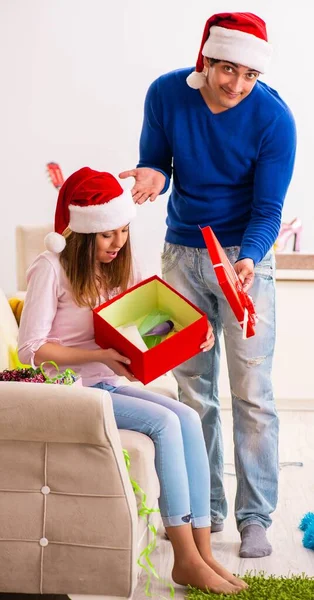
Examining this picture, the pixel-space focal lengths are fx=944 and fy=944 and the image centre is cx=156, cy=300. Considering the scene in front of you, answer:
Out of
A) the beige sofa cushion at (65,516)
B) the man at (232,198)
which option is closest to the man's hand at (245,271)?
the man at (232,198)

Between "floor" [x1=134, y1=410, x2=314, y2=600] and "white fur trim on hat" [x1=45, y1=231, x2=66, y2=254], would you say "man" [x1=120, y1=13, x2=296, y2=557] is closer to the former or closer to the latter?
"floor" [x1=134, y1=410, x2=314, y2=600]

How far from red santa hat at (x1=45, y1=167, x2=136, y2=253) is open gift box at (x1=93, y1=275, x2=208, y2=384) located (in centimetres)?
18

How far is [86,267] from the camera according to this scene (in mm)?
2299

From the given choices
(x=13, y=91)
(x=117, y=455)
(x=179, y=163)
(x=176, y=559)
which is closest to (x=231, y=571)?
(x=176, y=559)

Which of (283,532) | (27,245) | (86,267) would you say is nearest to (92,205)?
(86,267)

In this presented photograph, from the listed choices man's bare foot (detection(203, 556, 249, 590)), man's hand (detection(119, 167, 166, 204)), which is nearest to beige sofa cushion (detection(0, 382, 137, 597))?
man's bare foot (detection(203, 556, 249, 590))

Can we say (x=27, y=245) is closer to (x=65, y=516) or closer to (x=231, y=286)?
(x=231, y=286)

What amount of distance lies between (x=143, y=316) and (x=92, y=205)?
11.9 inches

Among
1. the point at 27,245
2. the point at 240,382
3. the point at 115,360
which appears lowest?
the point at 27,245

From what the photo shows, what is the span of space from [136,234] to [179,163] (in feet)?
7.64

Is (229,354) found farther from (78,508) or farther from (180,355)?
(78,508)

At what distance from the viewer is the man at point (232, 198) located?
93.1 inches

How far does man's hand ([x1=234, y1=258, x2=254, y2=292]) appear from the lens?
237cm

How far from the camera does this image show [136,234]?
4.81 m
